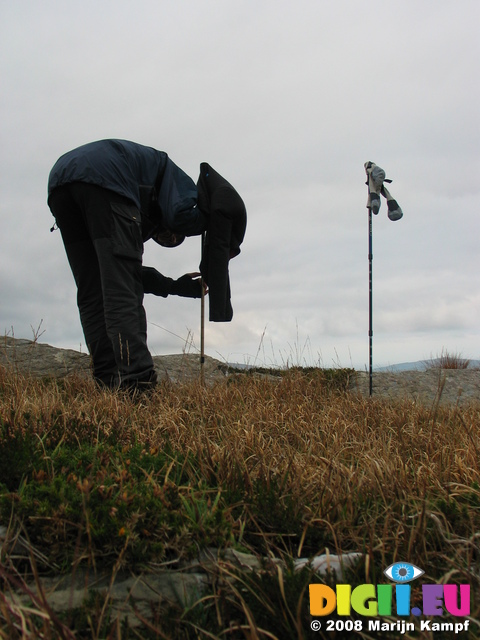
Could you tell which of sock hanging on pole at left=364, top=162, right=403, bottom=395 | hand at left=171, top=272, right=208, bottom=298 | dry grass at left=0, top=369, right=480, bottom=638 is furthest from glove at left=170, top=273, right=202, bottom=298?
sock hanging on pole at left=364, top=162, right=403, bottom=395

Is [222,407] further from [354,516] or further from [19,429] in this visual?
[354,516]

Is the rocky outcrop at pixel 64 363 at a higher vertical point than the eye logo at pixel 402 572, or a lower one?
higher

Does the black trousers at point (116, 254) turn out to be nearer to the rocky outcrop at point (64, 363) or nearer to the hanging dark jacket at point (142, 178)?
the hanging dark jacket at point (142, 178)

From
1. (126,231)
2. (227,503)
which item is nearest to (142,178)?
(126,231)

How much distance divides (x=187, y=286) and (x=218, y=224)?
832 mm

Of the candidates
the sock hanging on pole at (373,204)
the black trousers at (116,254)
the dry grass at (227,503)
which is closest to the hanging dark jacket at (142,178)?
the black trousers at (116,254)

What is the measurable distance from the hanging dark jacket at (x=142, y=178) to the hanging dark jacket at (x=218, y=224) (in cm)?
14

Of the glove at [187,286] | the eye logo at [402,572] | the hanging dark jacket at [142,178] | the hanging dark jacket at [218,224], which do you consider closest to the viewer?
the eye logo at [402,572]

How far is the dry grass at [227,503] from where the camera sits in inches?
64.2

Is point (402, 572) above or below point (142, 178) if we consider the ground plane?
below

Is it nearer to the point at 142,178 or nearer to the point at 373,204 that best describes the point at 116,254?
the point at 142,178

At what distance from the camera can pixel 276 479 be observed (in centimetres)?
255

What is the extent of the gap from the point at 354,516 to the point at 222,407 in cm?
217

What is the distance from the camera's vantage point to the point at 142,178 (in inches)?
190
